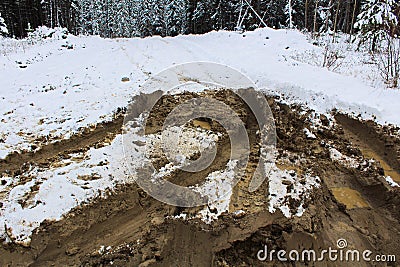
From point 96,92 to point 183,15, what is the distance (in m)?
29.5

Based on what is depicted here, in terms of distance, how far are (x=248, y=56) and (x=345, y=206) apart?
6324mm

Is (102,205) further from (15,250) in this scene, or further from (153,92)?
(153,92)

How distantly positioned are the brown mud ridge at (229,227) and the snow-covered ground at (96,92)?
203 millimetres

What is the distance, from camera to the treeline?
2159 centimetres

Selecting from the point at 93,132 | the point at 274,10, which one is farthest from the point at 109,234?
the point at 274,10

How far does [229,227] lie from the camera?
3.80 meters

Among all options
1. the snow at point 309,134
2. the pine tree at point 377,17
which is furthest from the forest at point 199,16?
the snow at point 309,134

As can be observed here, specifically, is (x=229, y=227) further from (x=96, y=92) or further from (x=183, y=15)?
(x=183, y=15)

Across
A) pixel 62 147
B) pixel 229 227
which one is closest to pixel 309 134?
pixel 229 227

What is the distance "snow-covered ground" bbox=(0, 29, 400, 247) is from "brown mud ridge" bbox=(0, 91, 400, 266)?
0.20 metres

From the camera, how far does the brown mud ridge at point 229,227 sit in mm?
3477

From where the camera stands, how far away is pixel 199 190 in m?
4.29

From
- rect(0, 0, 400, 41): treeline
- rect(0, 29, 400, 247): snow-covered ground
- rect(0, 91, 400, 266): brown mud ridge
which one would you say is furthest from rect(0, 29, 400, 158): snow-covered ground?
rect(0, 0, 400, 41): treeline

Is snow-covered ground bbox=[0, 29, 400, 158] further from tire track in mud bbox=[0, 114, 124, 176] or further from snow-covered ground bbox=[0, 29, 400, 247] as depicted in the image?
tire track in mud bbox=[0, 114, 124, 176]
